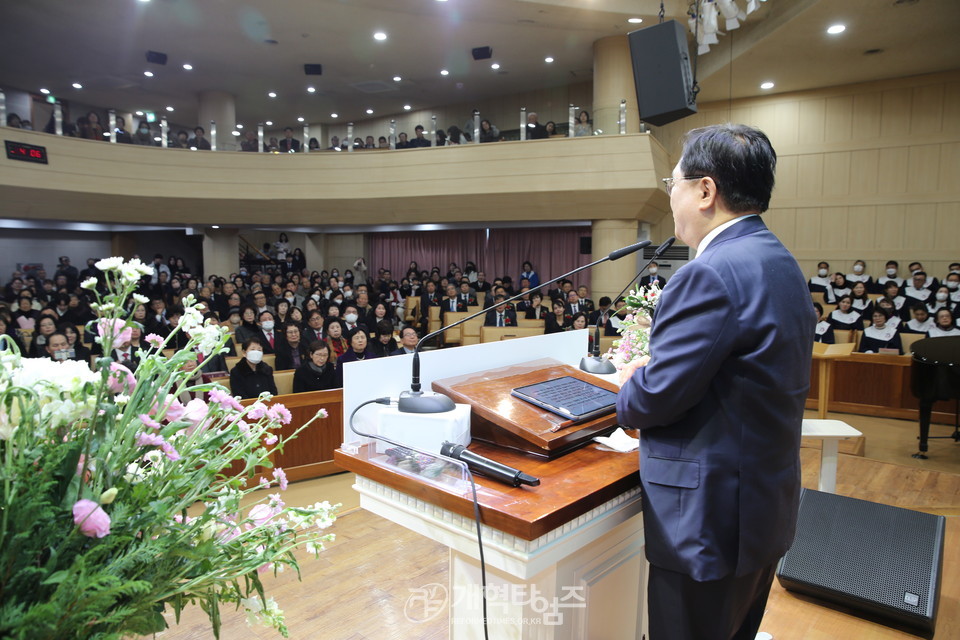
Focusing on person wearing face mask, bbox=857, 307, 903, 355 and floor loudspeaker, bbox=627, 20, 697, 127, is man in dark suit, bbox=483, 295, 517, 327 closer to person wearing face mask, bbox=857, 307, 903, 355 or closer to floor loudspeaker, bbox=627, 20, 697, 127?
person wearing face mask, bbox=857, 307, 903, 355

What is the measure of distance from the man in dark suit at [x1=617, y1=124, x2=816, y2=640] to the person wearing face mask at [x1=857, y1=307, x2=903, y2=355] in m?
6.25

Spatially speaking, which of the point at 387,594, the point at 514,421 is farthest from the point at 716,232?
the point at 387,594

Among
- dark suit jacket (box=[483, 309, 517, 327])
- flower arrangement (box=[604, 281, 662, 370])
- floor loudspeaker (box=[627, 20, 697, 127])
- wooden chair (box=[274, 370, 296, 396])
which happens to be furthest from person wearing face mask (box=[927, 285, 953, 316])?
wooden chair (box=[274, 370, 296, 396])

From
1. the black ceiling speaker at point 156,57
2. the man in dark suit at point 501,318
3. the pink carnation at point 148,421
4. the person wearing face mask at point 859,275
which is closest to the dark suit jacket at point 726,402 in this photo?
the pink carnation at point 148,421

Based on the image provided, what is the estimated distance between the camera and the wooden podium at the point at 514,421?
1291 mm

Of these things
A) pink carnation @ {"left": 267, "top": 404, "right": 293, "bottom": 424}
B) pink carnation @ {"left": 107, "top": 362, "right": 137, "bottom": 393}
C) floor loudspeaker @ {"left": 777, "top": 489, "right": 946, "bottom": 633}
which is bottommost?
floor loudspeaker @ {"left": 777, "top": 489, "right": 946, "bottom": 633}

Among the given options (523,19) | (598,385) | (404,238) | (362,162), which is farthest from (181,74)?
(598,385)

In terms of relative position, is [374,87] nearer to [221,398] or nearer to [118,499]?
[221,398]

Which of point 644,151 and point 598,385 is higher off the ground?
point 644,151

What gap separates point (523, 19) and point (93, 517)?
32.5ft

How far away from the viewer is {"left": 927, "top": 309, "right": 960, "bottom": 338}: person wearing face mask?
6.06 metres

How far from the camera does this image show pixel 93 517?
0.53 meters

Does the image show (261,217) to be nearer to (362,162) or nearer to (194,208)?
(194,208)

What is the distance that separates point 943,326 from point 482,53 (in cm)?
811
